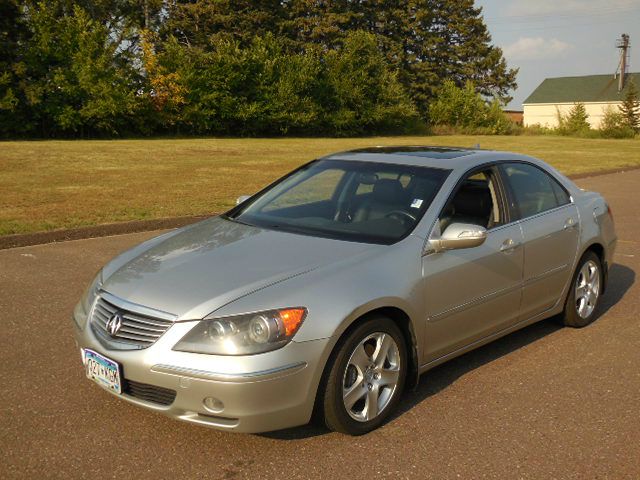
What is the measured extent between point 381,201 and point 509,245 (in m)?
0.92

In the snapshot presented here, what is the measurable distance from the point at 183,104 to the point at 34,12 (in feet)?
29.9

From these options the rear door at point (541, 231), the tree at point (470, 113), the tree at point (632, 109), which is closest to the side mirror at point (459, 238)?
the rear door at point (541, 231)

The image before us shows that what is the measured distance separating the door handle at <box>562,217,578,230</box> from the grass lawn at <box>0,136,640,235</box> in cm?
701

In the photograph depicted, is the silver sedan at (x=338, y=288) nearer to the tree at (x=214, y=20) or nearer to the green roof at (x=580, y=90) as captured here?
the tree at (x=214, y=20)

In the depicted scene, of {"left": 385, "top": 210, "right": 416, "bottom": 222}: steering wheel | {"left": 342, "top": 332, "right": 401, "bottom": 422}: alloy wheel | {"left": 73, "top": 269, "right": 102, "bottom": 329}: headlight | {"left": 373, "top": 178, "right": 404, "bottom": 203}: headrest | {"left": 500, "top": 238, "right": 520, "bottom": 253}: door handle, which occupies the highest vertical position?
{"left": 373, "top": 178, "right": 404, "bottom": 203}: headrest

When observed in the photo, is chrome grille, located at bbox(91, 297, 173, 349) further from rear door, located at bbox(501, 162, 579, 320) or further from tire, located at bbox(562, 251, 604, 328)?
tire, located at bbox(562, 251, 604, 328)

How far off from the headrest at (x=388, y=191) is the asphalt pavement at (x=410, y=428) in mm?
1184

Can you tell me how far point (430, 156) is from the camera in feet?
16.6

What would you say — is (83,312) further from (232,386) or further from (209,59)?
(209,59)

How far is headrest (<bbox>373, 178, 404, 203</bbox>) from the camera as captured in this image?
4641 mm

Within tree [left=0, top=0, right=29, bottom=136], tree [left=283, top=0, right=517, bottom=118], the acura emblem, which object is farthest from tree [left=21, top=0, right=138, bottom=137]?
the acura emblem

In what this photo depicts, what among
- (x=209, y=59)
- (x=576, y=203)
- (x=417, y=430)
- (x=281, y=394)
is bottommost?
(x=417, y=430)

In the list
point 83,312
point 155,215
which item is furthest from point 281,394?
point 155,215

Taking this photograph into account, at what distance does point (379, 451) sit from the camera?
11.7 ft
